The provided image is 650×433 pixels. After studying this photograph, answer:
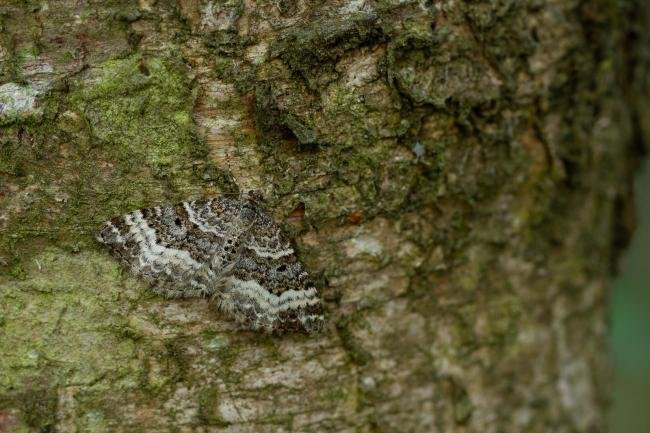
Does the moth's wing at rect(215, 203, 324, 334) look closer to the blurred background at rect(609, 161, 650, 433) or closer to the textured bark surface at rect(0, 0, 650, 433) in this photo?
the textured bark surface at rect(0, 0, 650, 433)

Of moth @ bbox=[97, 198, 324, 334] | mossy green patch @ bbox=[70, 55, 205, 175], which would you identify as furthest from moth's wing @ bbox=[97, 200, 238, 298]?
mossy green patch @ bbox=[70, 55, 205, 175]

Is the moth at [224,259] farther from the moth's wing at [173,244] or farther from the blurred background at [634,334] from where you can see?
the blurred background at [634,334]

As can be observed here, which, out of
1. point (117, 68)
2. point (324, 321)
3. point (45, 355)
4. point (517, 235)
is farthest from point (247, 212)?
point (517, 235)

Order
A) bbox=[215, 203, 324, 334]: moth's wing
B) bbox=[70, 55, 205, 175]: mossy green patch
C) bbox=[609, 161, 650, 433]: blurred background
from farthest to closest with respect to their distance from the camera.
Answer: bbox=[609, 161, 650, 433]: blurred background < bbox=[215, 203, 324, 334]: moth's wing < bbox=[70, 55, 205, 175]: mossy green patch

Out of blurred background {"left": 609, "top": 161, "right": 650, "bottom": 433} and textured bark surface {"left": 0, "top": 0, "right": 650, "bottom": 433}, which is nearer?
textured bark surface {"left": 0, "top": 0, "right": 650, "bottom": 433}

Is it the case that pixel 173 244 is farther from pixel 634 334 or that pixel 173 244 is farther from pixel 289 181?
pixel 634 334
